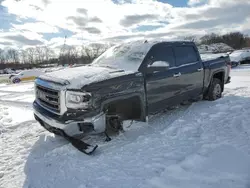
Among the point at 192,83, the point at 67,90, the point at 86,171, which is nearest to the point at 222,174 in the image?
the point at 86,171

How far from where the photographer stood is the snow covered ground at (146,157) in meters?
3.12

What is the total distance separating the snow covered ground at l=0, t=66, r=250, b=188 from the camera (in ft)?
10.2

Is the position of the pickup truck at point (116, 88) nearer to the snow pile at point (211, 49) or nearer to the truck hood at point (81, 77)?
the truck hood at point (81, 77)

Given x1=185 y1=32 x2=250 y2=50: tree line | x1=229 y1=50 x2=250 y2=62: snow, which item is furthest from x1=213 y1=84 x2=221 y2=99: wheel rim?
x1=185 y1=32 x2=250 y2=50: tree line

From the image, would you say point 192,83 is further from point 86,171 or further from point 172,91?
point 86,171

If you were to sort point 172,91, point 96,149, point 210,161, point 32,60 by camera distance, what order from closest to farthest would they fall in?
point 210,161, point 96,149, point 172,91, point 32,60

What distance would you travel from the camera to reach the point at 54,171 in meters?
3.54

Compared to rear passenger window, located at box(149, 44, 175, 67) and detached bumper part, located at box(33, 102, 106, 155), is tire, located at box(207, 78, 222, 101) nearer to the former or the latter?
rear passenger window, located at box(149, 44, 175, 67)

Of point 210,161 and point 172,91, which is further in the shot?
point 172,91

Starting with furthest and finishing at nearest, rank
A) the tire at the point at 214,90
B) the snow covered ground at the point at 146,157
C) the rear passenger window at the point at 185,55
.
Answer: the tire at the point at 214,90 < the rear passenger window at the point at 185,55 < the snow covered ground at the point at 146,157

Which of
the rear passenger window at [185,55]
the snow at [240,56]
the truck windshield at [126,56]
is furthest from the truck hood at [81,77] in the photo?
the snow at [240,56]

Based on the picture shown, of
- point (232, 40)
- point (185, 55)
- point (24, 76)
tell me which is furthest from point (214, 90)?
point (232, 40)

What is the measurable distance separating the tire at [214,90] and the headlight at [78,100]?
441 centimetres

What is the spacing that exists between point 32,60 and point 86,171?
11924 centimetres
